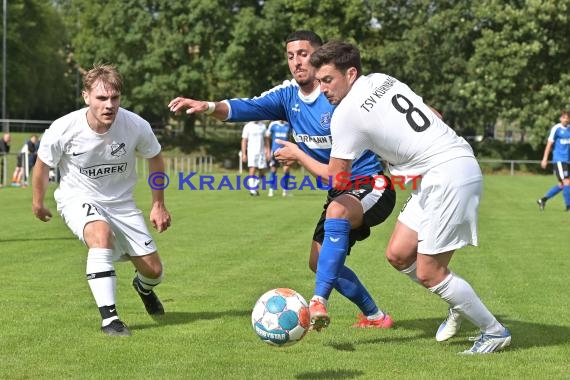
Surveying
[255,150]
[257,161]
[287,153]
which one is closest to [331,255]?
[287,153]

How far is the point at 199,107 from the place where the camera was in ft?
22.9

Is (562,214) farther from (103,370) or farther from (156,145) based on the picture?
(103,370)

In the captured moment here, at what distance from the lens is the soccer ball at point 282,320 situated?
5.52 metres

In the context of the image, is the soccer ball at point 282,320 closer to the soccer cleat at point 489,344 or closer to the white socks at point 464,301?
the white socks at point 464,301

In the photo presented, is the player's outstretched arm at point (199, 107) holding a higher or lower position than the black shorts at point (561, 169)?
higher

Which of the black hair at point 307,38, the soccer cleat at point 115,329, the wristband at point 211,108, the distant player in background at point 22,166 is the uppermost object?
the black hair at point 307,38

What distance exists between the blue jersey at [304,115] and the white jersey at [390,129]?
1007mm

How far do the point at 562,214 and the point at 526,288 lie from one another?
34.4 ft

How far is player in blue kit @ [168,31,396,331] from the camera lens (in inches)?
251

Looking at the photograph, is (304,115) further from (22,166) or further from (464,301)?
(22,166)

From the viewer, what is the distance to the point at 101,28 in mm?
54438

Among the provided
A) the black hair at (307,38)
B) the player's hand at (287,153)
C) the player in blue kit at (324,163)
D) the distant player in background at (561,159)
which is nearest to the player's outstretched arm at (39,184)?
the player in blue kit at (324,163)

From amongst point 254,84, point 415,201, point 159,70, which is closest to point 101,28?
point 159,70

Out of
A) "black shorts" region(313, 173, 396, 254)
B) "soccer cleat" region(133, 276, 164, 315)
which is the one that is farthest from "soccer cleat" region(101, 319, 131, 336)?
"black shorts" region(313, 173, 396, 254)
